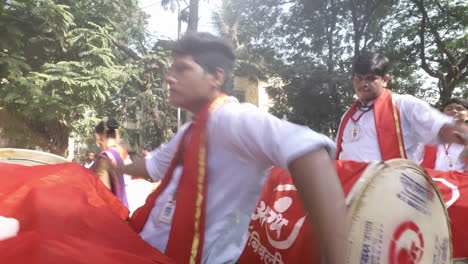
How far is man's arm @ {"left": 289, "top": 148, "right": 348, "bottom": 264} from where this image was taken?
892mm

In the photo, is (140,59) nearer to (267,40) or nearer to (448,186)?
(267,40)

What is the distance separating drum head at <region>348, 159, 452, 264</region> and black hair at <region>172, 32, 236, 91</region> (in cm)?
56

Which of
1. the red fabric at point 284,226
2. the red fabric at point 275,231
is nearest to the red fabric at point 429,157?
the red fabric at point 284,226

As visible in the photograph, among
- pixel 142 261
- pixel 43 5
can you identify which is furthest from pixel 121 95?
pixel 142 261

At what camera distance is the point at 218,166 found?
125cm

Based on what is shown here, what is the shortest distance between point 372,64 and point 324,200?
7.32ft

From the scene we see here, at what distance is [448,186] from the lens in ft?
9.30

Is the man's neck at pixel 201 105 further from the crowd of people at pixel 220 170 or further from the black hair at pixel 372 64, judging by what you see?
the black hair at pixel 372 64

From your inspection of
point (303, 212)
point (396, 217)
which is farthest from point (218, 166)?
point (303, 212)

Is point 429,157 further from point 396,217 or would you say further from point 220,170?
point 220,170

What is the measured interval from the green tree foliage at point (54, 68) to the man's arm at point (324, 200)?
13305 millimetres

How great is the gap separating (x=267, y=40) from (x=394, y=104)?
49.3ft

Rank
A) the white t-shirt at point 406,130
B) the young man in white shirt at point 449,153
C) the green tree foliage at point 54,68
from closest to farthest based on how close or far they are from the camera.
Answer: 1. the white t-shirt at point 406,130
2. the young man in white shirt at point 449,153
3. the green tree foliage at point 54,68

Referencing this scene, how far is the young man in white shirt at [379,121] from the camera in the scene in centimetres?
279
